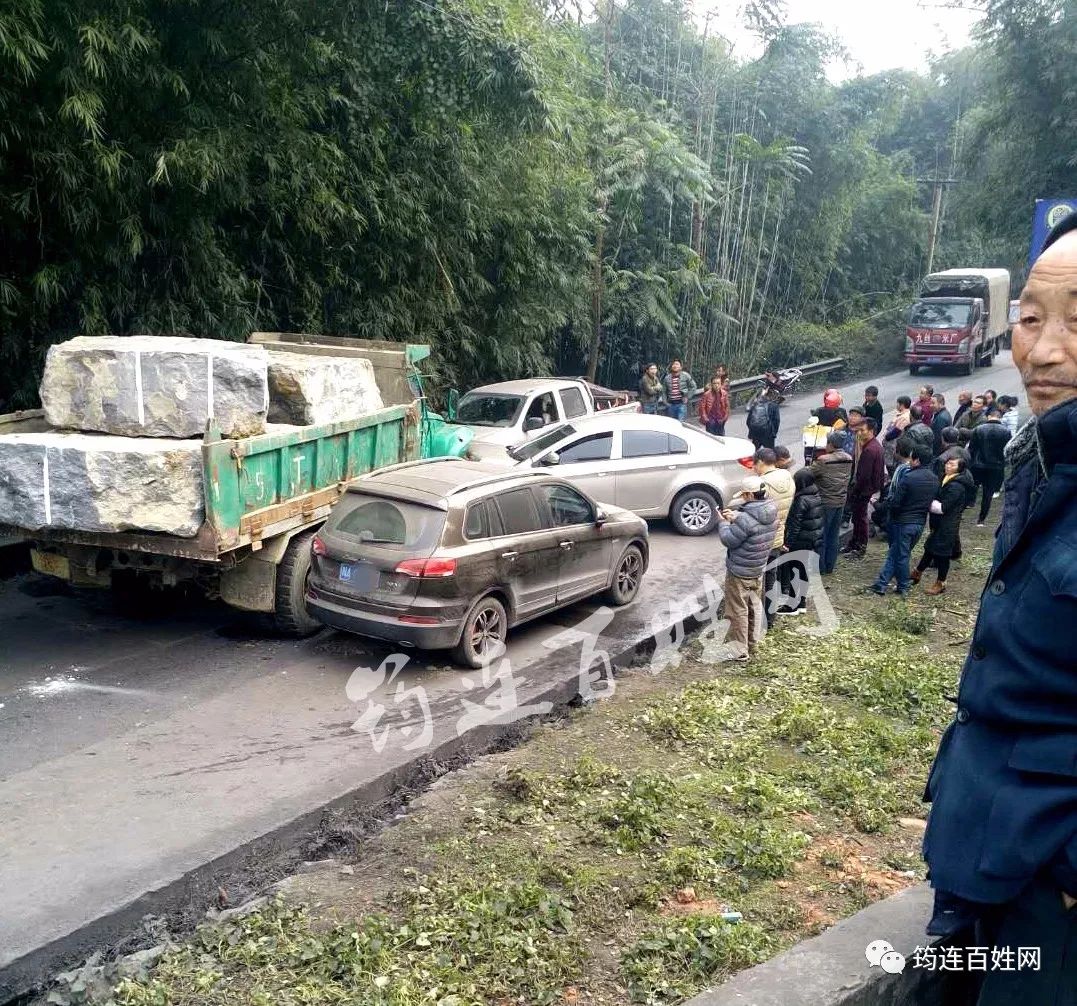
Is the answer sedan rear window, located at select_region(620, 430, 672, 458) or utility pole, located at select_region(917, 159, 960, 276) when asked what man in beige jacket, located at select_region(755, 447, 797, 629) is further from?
utility pole, located at select_region(917, 159, 960, 276)

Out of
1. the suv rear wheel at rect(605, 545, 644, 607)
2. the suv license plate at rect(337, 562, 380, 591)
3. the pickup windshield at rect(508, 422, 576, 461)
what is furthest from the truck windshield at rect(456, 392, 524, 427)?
the suv license plate at rect(337, 562, 380, 591)

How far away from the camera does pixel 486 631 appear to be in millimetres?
8562

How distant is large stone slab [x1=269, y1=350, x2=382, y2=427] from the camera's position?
31.3 ft

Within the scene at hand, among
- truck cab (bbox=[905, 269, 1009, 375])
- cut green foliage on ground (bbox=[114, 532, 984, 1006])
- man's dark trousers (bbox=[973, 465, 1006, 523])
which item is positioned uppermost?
truck cab (bbox=[905, 269, 1009, 375])

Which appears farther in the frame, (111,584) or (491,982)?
(111,584)


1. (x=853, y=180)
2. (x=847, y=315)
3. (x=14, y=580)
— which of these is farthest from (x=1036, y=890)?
(x=847, y=315)

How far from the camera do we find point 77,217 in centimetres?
1046

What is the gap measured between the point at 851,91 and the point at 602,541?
26.7 meters

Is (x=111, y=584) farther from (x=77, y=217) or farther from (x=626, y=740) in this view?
(x=626, y=740)

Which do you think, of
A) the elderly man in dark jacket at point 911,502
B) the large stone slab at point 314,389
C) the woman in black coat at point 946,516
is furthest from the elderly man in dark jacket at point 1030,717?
the woman in black coat at point 946,516

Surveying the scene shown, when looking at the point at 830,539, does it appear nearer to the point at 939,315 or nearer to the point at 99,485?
the point at 99,485

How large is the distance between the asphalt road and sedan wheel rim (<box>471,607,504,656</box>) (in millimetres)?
263

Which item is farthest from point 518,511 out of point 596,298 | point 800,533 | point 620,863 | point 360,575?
point 596,298

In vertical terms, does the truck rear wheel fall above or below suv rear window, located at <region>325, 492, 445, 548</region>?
below
